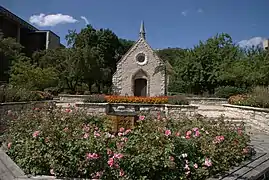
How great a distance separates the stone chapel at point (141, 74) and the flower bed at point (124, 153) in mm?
20320

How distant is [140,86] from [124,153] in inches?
861

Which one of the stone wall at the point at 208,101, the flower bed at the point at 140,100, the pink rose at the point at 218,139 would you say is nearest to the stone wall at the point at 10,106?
the flower bed at the point at 140,100

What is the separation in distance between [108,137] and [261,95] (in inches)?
319

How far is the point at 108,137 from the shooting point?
3773 mm

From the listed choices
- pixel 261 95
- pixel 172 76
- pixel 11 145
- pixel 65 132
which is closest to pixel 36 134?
pixel 65 132

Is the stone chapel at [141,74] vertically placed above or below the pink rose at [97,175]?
above

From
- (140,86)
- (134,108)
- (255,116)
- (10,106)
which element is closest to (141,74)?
(140,86)

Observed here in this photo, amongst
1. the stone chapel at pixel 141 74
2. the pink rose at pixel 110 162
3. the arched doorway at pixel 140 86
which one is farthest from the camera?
the arched doorway at pixel 140 86

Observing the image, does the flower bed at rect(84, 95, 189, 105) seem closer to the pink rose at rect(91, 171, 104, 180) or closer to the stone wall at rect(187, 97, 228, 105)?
the stone wall at rect(187, 97, 228, 105)

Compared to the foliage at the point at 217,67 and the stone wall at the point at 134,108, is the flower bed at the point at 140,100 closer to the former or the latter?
the stone wall at the point at 134,108

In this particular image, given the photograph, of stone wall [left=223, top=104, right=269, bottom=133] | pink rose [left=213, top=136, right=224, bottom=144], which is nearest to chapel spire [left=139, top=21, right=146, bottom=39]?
stone wall [left=223, top=104, right=269, bottom=133]

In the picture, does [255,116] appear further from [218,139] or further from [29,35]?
[29,35]

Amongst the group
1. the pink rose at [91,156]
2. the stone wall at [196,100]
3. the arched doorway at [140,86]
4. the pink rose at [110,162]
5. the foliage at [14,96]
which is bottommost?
the pink rose at [110,162]

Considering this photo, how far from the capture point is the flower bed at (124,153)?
331 cm
